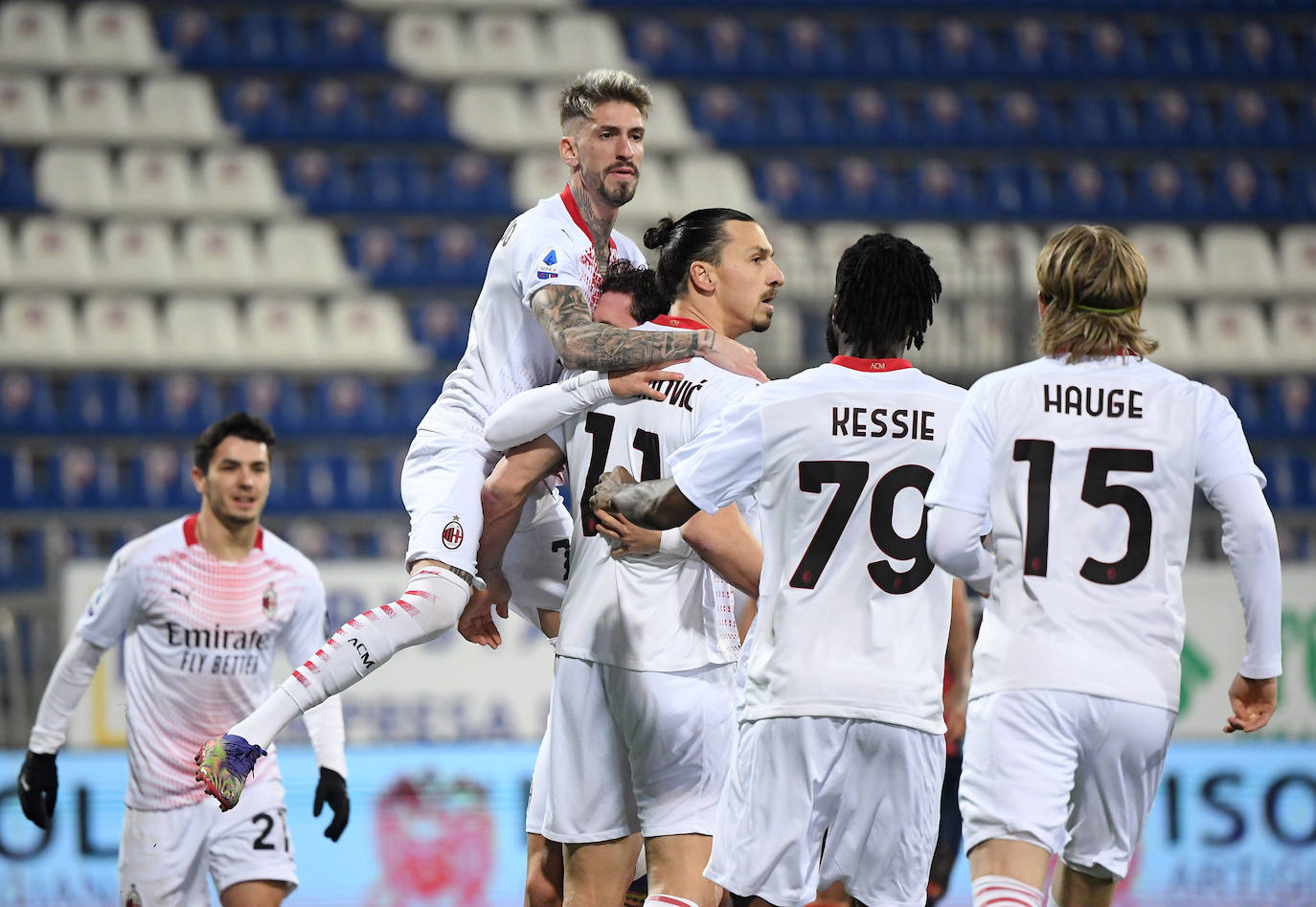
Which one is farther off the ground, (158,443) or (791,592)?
(158,443)

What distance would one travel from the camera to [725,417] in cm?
404

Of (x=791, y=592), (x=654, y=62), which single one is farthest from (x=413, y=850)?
(x=654, y=62)

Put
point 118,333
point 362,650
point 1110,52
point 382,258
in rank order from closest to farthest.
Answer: point 362,650, point 118,333, point 382,258, point 1110,52

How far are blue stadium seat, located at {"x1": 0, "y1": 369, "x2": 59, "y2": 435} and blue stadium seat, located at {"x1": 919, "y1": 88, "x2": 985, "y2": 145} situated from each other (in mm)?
8845

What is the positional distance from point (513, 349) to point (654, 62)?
12551 mm

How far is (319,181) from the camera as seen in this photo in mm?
16109

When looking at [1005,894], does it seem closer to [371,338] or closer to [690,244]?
[690,244]

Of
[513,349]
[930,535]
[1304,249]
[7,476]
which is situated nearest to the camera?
[930,535]

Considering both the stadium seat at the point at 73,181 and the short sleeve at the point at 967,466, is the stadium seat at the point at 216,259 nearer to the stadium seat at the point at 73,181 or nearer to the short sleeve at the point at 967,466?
the stadium seat at the point at 73,181

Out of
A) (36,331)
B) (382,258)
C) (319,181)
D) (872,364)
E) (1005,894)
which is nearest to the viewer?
(1005,894)

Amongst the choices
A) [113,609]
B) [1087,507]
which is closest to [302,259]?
[113,609]

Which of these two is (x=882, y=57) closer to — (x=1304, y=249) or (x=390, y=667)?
(x=1304, y=249)

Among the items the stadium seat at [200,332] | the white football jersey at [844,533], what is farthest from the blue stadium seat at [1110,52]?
the white football jersey at [844,533]

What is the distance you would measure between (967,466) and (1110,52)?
14.8 meters
